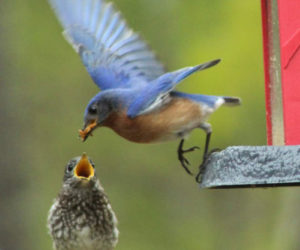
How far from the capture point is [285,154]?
6016 millimetres

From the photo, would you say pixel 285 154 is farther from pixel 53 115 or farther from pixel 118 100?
pixel 53 115

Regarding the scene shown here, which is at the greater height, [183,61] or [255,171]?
[255,171]

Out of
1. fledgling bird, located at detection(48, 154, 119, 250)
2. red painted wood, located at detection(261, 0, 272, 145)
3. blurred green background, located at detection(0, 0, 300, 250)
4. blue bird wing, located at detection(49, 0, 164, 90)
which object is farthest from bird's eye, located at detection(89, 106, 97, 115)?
blurred green background, located at detection(0, 0, 300, 250)

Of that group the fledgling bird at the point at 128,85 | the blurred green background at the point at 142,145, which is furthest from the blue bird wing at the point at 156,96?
the blurred green background at the point at 142,145

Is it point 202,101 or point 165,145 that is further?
point 165,145

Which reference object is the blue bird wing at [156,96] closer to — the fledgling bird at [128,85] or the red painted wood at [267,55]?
the fledgling bird at [128,85]

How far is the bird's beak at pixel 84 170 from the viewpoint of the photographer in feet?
26.0

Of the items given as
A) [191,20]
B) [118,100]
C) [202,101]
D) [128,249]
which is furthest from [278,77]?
[128,249]

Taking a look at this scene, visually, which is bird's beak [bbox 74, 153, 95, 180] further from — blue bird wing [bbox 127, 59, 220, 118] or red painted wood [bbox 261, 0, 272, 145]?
red painted wood [bbox 261, 0, 272, 145]

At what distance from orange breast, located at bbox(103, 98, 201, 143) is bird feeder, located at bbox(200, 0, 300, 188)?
56 centimetres

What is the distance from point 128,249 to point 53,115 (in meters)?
2.04

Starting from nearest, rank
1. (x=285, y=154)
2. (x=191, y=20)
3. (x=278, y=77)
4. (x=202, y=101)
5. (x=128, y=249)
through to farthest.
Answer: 1. (x=285, y=154)
2. (x=278, y=77)
3. (x=202, y=101)
4. (x=191, y=20)
5. (x=128, y=249)

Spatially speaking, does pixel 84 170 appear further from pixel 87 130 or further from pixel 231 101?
pixel 231 101

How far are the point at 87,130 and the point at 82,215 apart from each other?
0.87 meters
